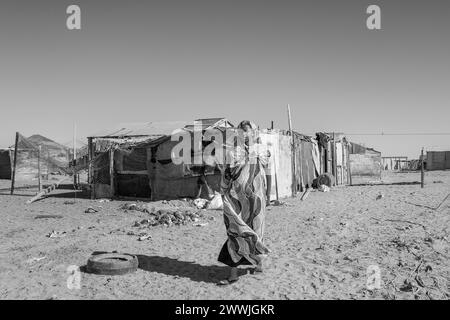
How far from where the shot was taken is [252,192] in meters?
5.18

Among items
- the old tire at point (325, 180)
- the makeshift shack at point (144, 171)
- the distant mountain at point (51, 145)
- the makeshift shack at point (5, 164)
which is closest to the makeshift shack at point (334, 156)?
the old tire at point (325, 180)

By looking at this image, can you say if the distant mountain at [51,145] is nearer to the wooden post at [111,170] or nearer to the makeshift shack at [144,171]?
the makeshift shack at [144,171]

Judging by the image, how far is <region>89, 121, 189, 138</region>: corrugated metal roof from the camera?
1863 cm

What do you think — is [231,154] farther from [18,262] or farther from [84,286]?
[18,262]

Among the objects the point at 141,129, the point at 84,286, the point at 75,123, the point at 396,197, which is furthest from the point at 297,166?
the point at 75,123

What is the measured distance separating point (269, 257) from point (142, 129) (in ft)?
47.2

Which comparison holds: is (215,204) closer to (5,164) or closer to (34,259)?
(34,259)

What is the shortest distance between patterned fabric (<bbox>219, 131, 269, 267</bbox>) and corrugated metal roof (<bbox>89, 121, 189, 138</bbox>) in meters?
13.1

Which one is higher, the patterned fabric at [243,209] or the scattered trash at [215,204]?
the patterned fabric at [243,209]

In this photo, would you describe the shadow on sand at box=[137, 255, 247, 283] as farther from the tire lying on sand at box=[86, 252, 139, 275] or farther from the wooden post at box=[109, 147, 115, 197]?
the wooden post at box=[109, 147, 115, 197]

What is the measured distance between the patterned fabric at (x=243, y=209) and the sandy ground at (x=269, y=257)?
1.18 feet

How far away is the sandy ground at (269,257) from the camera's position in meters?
4.79
